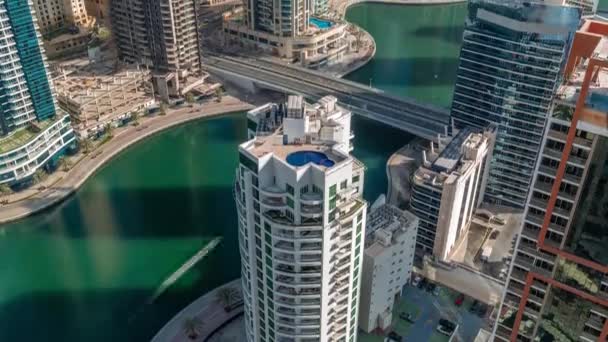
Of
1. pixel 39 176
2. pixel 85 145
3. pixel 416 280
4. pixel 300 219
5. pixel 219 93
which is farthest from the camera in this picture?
pixel 219 93

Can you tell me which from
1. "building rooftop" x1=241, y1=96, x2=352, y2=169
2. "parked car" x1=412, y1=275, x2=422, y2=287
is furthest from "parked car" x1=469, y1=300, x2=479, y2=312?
"building rooftop" x1=241, y1=96, x2=352, y2=169

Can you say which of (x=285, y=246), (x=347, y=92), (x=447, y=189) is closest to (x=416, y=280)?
(x=447, y=189)

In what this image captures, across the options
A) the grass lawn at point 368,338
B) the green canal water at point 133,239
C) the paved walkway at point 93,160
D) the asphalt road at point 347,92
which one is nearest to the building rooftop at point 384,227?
the grass lawn at point 368,338

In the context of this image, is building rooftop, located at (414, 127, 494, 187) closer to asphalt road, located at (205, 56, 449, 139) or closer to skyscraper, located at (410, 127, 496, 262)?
skyscraper, located at (410, 127, 496, 262)

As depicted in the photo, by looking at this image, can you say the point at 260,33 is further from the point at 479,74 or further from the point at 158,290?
the point at 158,290

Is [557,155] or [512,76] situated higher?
[557,155]

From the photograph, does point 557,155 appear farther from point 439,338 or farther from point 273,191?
point 439,338

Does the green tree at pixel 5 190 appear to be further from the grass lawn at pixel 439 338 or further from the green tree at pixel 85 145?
the grass lawn at pixel 439 338

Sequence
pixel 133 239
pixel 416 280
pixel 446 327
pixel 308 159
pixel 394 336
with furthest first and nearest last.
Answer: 1. pixel 133 239
2. pixel 416 280
3. pixel 446 327
4. pixel 394 336
5. pixel 308 159
